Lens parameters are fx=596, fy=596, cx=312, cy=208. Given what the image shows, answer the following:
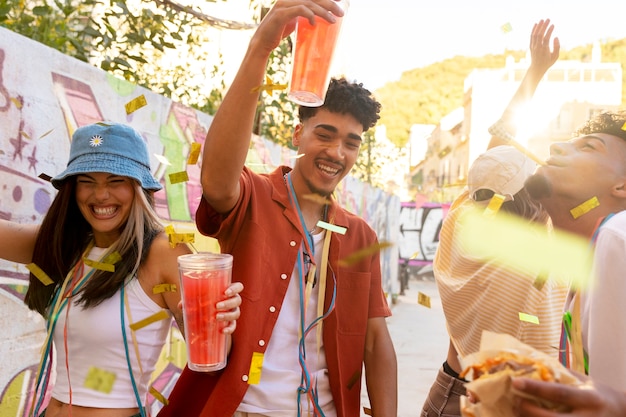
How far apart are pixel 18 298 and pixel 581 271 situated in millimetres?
2894

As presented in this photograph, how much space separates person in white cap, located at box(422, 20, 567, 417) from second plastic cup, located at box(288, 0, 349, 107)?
1.02 m

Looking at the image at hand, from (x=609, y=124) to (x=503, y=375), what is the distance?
1240mm

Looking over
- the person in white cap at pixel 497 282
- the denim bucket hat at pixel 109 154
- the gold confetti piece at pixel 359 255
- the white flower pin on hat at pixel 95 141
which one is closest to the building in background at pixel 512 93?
the person in white cap at pixel 497 282

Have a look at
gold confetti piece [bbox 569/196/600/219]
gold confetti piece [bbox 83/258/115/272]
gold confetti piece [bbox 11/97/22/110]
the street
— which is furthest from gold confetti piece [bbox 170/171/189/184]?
the street

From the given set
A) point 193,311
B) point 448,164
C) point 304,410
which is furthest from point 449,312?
point 448,164

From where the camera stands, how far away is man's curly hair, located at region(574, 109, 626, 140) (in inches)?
79.5

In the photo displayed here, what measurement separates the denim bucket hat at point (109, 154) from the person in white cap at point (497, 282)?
1.51m

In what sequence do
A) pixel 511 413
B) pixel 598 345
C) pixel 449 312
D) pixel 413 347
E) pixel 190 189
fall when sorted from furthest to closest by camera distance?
1. pixel 413 347
2. pixel 190 189
3. pixel 449 312
4. pixel 598 345
5. pixel 511 413

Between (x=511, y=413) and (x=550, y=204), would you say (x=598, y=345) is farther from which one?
(x=550, y=204)

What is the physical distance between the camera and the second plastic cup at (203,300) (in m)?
1.91

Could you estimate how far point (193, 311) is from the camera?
1.94 meters

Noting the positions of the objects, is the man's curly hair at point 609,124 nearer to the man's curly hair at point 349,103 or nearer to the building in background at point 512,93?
the man's curly hair at point 349,103

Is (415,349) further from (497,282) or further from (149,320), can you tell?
(149,320)

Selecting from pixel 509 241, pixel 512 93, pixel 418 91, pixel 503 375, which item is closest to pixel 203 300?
pixel 503 375
